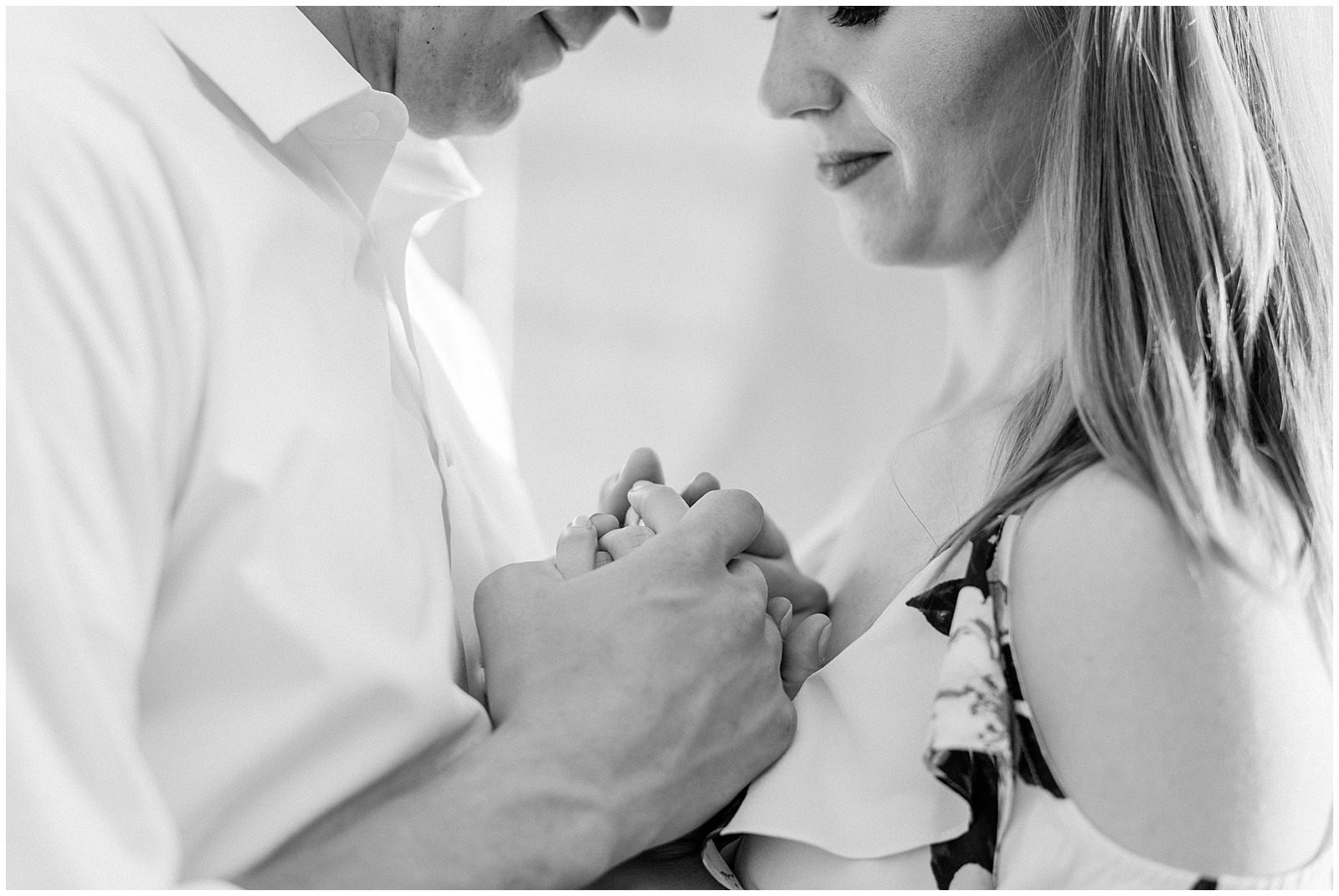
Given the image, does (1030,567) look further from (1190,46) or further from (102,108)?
(102,108)

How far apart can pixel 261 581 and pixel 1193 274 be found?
29.7 inches

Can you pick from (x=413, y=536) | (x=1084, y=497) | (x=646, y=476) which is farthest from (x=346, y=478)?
(x=1084, y=497)

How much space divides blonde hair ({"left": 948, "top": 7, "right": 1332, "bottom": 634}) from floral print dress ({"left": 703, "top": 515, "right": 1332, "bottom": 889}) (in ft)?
0.25

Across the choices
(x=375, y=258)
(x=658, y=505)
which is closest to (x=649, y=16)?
(x=375, y=258)

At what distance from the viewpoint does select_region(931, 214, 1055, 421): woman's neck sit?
1228mm

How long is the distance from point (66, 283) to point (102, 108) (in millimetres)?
164

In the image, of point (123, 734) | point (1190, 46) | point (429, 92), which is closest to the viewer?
point (123, 734)

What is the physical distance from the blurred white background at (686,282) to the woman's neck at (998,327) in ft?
5.28

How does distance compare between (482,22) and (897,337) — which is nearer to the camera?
(482,22)

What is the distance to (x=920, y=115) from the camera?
1178mm

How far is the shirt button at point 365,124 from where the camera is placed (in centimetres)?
110

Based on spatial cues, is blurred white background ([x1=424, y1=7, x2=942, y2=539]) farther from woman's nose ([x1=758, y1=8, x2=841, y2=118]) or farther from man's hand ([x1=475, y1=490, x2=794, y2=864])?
man's hand ([x1=475, y1=490, x2=794, y2=864])

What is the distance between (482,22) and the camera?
1254 millimetres

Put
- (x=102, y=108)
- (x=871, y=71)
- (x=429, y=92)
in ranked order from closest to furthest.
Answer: (x=102, y=108) → (x=871, y=71) → (x=429, y=92)
